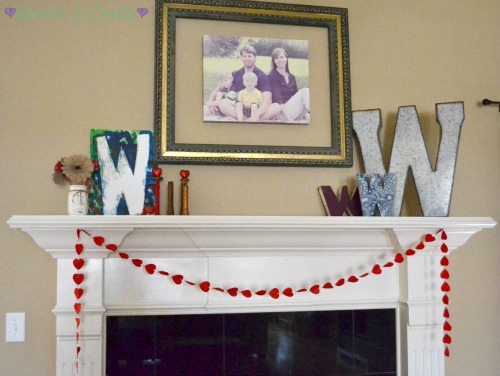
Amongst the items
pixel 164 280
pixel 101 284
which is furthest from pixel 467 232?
pixel 101 284

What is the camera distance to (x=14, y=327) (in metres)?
1.88

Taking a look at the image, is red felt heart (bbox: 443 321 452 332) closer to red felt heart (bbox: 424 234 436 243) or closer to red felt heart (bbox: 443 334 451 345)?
red felt heart (bbox: 443 334 451 345)

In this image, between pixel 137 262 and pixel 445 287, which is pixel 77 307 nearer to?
pixel 137 262

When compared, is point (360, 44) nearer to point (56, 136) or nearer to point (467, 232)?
point (467, 232)

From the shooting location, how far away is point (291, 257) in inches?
78.0

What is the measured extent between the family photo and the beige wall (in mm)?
221

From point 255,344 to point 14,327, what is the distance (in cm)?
91

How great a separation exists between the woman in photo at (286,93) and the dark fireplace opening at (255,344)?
803mm

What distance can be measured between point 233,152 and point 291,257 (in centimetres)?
48

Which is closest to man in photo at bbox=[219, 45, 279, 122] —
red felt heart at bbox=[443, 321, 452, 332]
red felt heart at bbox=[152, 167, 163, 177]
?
red felt heart at bbox=[152, 167, 163, 177]

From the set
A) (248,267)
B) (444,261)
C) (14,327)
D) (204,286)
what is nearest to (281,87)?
(248,267)

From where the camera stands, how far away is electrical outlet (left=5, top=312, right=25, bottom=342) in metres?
1.87

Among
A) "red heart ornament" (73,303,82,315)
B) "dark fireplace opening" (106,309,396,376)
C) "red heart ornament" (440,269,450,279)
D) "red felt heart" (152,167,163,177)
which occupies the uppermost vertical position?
"red felt heart" (152,167,163,177)

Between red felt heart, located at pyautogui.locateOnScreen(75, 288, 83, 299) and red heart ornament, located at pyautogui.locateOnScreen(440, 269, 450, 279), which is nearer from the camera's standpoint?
red felt heart, located at pyautogui.locateOnScreen(75, 288, 83, 299)
